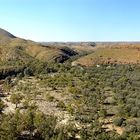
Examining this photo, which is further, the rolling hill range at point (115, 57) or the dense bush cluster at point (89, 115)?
the rolling hill range at point (115, 57)

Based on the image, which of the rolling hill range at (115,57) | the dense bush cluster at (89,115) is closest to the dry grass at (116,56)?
the rolling hill range at (115,57)

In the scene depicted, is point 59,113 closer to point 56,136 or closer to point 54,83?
point 56,136

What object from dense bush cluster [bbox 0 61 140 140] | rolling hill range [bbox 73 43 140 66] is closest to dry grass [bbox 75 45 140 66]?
rolling hill range [bbox 73 43 140 66]

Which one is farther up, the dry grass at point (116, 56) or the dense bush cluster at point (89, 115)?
the dry grass at point (116, 56)

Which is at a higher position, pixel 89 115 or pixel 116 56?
pixel 116 56

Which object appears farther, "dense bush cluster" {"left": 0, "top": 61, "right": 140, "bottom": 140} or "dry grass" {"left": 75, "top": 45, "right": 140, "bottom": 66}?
"dry grass" {"left": 75, "top": 45, "right": 140, "bottom": 66}

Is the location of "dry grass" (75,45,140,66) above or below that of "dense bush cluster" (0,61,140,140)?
above

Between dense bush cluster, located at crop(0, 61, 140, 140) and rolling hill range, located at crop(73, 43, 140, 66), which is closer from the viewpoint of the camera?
dense bush cluster, located at crop(0, 61, 140, 140)

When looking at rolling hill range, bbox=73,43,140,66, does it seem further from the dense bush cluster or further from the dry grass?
the dense bush cluster

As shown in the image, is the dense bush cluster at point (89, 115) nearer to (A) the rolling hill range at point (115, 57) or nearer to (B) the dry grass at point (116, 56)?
(A) the rolling hill range at point (115, 57)

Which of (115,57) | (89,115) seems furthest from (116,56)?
(89,115)

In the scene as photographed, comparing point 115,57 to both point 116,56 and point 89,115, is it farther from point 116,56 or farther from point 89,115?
point 89,115

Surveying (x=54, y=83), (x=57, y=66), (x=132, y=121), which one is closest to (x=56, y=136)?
(x=132, y=121)

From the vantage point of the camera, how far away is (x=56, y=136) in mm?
40156
